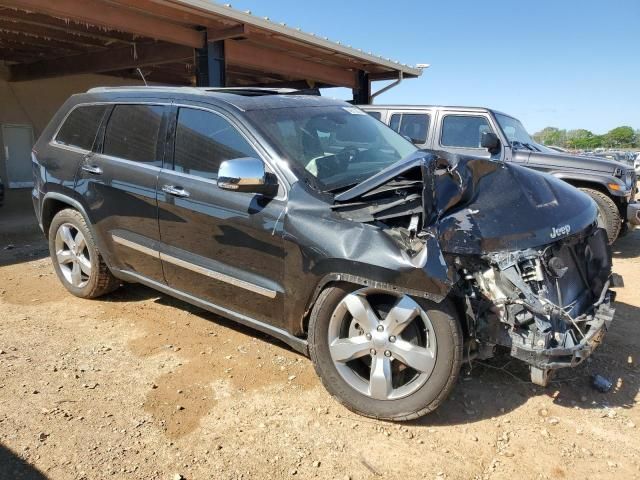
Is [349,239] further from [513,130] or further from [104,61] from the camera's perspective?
[104,61]

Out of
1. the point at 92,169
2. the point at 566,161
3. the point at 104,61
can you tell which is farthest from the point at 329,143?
the point at 104,61

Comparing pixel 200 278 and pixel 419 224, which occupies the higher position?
pixel 419 224

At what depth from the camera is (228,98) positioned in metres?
3.61

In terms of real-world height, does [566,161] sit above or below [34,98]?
below

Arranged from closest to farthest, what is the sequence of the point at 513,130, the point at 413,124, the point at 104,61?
the point at 513,130
the point at 413,124
the point at 104,61

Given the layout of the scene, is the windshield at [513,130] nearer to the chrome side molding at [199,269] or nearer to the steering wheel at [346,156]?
the steering wheel at [346,156]

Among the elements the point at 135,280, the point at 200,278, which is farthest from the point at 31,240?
the point at 200,278

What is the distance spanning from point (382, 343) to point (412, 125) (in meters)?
5.16

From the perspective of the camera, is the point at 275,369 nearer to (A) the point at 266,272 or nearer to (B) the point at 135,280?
(A) the point at 266,272

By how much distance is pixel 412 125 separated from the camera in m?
7.36

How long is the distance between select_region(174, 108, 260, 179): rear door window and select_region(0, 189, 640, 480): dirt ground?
135 centimetres

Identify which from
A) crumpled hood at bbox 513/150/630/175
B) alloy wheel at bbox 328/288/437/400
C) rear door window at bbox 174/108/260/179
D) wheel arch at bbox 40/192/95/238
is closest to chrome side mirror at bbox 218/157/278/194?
rear door window at bbox 174/108/260/179

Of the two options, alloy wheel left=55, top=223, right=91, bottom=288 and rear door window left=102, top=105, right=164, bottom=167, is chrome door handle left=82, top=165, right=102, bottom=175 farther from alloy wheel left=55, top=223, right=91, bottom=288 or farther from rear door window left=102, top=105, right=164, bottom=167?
alloy wheel left=55, top=223, right=91, bottom=288

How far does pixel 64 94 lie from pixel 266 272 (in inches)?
516
